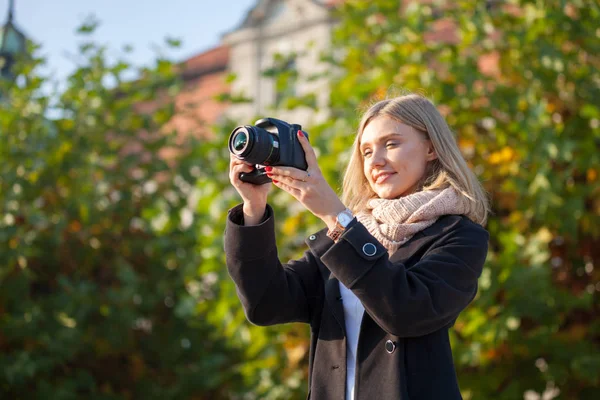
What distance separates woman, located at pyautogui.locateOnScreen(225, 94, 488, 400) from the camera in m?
1.59

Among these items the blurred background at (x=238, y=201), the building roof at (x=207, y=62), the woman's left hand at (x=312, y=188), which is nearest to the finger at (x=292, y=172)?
the woman's left hand at (x=312, y=188)

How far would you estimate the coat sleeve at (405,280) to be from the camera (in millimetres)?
1556

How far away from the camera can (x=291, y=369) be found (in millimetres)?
4156

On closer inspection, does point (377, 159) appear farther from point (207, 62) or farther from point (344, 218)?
point (207, 62)

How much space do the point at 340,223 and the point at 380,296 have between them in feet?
0.59

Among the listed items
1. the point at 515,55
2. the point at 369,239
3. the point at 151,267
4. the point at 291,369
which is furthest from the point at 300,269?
the point at 151,267

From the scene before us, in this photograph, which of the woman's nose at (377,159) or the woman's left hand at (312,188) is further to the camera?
the woman's nose at (377,159)

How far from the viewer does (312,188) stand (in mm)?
1644

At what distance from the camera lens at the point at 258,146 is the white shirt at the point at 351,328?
1.19 feet

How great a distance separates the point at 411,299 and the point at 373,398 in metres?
0.23

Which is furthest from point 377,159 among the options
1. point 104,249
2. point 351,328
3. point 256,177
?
point 104,249

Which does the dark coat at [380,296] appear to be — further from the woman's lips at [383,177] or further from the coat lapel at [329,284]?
the woman's lips at [383,177]

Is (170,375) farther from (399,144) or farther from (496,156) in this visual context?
(399,144)

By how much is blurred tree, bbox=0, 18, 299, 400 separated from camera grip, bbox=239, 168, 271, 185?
268 cm
